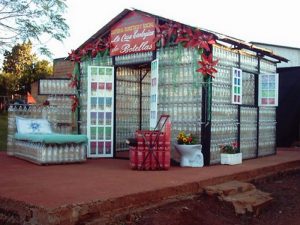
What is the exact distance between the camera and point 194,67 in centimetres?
869

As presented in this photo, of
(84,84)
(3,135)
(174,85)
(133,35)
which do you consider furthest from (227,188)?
(3,135)

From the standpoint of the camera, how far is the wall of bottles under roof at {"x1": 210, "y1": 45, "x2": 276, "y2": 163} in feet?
29.1

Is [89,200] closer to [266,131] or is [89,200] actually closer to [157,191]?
[157,191]

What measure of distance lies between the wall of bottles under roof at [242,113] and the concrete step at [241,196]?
1.95 meters

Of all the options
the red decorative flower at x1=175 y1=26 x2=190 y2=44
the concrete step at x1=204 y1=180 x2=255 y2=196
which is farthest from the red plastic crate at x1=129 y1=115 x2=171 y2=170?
the red decorative flower at x1=175 y1=26 x2=190 y2=44

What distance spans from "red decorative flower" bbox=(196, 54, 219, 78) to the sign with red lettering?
137 cm

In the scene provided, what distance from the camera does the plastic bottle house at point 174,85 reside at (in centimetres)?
867

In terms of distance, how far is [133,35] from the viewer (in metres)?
9.83

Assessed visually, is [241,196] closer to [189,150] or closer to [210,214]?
[210,214]

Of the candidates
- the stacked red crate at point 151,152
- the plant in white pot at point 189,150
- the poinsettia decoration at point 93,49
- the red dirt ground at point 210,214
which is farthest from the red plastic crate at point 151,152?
the poinsettia decoration at point 93,49

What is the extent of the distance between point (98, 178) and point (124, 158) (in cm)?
337

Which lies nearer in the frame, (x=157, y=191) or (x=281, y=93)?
(x=157, y=191)

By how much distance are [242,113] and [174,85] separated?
1.92m

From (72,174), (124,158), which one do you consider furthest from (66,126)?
(72,174)
